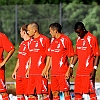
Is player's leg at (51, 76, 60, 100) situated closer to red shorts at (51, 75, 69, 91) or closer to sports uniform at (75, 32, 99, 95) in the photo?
red shorts at (51, 75, 69, 91)

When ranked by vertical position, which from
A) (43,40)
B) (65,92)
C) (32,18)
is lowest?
(65,92)

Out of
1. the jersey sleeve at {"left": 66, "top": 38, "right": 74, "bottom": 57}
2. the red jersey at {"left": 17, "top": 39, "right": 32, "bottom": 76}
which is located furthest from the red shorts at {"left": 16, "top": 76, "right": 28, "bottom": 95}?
the jersey sleeve at {"left": 66, "top": 38, "right": 74, "bottom": 57}

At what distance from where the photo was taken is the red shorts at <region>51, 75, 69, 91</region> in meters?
18.9

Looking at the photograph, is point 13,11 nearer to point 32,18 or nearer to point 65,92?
point 32,18

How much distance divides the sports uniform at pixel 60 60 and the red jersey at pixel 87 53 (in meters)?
0.47

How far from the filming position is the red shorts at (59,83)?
A: 1886 centimetres

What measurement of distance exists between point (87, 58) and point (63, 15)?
16.4 m

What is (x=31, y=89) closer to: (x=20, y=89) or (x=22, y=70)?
(x=20, y=89)

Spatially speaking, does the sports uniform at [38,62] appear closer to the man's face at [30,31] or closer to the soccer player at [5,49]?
the man's face at [30,31]

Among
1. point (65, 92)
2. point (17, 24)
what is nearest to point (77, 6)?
point (17, 24)

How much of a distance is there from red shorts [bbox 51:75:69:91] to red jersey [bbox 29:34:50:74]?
30.4 inches

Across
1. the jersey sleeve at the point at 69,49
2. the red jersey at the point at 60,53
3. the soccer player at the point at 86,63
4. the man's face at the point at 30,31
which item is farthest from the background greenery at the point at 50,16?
the man's face at the point at 30,31

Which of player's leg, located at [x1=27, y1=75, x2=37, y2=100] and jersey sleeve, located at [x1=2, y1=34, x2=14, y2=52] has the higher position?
jersey sleeve, located at [x1=2, y1=34, x2=14, y2=52]

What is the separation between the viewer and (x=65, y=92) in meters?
19.0
